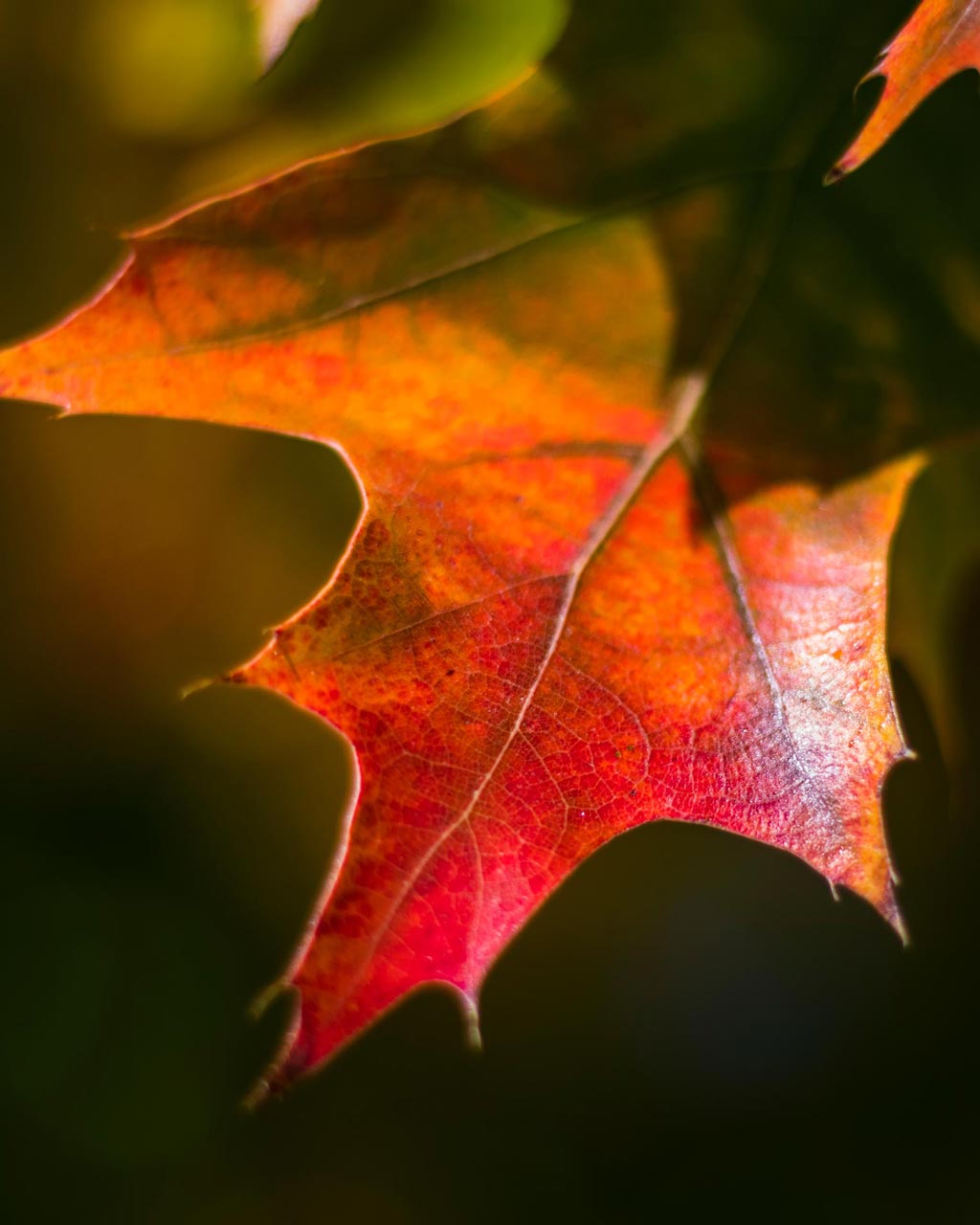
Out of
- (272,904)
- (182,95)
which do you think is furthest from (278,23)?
(272,904)

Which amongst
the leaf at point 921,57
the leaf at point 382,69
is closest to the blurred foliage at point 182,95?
the leaf at point 382,69

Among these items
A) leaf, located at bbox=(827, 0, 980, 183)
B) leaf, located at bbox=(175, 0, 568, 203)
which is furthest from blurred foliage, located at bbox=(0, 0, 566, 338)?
leaf, located at bbox=(827, 0, 980, 183)

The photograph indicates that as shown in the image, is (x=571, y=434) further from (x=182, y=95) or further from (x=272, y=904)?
(x=272, y=904)

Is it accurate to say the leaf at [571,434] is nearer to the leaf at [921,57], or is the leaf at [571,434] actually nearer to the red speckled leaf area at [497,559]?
the red speckled leaf area at [497,559]

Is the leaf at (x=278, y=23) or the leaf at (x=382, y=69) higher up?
the leaf at (x=278, y=23)

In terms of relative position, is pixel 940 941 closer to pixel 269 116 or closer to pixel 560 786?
pixel 560 786

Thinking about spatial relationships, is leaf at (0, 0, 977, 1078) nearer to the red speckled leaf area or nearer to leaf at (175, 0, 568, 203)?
the red speckled leaf area
